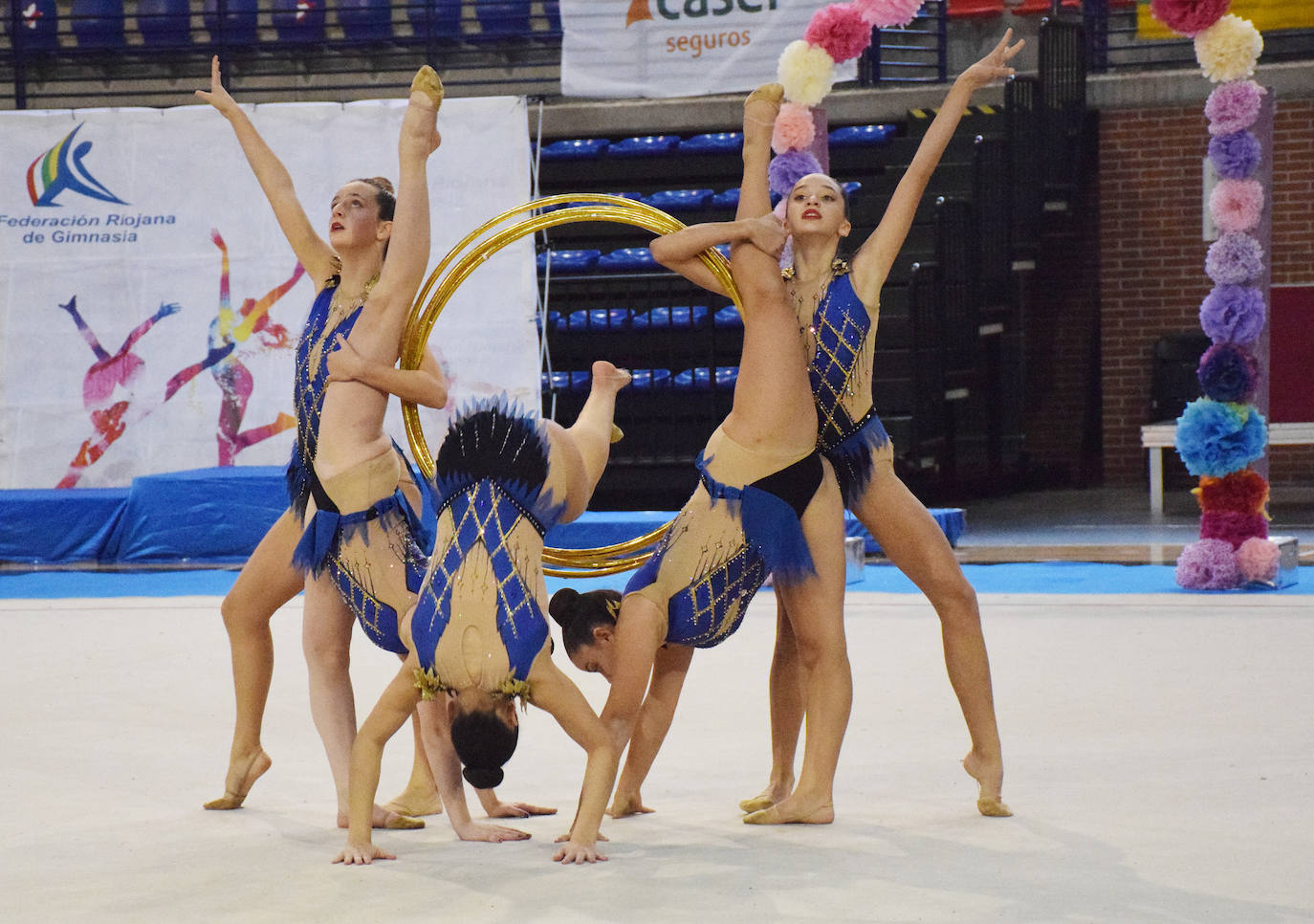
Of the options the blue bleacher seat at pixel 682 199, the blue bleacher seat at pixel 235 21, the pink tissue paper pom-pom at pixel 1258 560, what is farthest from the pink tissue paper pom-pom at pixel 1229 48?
the blue bleacher seat at pixel 235 21

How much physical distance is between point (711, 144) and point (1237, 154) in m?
4.58

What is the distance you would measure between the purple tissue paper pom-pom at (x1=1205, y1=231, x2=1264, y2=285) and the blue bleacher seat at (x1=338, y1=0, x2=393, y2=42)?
7.43 meters

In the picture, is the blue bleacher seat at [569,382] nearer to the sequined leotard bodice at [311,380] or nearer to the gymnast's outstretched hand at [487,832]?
the sequined leotard bodice at [311,380]

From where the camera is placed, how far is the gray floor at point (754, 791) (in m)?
2.72

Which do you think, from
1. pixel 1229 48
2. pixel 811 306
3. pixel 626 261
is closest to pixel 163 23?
pixel 626 261

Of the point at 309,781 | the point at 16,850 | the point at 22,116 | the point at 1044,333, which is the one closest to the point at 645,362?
the point at 1044,333

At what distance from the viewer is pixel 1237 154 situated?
639 cm

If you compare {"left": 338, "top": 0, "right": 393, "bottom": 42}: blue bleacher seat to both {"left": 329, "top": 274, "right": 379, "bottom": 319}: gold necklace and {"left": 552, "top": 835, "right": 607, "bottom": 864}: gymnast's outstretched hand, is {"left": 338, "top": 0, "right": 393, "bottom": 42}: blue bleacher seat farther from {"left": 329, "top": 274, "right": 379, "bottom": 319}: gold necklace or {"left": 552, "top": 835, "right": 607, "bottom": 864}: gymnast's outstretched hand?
{"left": 552, "top": 835, "right": 607, "bottom": 864}: gymnast's outstretched hand

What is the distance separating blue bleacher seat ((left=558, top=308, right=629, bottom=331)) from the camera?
10086 mm

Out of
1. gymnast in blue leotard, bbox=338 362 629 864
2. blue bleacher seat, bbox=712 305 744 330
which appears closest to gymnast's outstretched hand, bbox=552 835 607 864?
gymnast in blue leotard, bbox=338 362 629 864

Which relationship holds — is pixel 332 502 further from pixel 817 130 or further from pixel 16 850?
pixel 817 130

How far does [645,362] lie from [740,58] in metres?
2.07

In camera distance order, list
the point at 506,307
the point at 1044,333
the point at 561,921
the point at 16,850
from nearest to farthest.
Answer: the point at 561,921, the point at 16,850, the point at 506,307, the point at 1044,333

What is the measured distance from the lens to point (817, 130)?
7.17 meters
